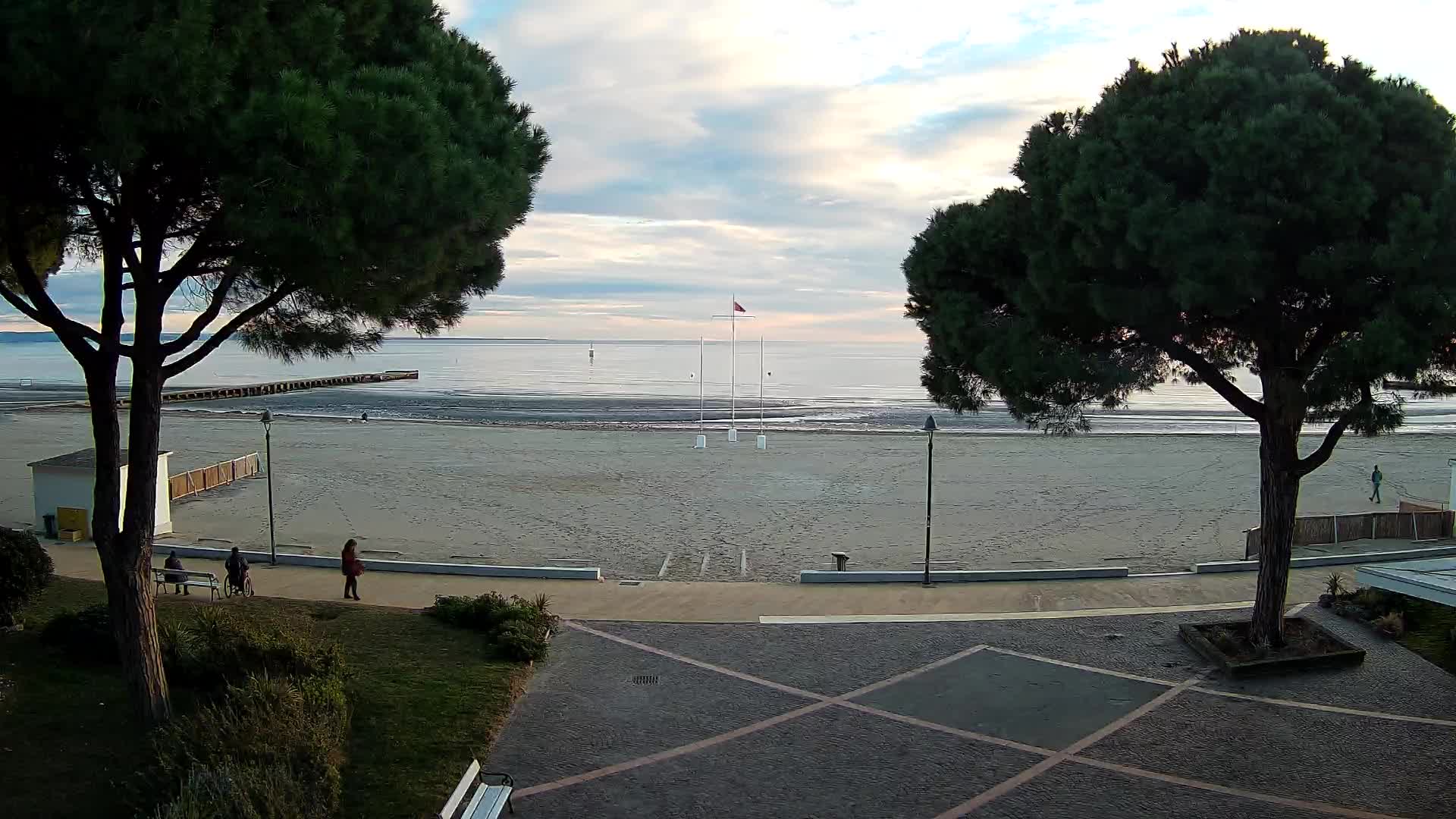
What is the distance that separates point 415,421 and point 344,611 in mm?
42101

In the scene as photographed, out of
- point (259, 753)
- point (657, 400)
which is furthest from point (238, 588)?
point (657, 400)

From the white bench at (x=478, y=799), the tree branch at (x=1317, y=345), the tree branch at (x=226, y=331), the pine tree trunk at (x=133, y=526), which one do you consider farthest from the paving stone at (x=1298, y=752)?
the pine tree trunk at (x=133, y=526)

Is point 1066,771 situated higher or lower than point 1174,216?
lower

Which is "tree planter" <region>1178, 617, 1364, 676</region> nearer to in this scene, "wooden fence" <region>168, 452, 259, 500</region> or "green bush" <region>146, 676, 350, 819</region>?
"green bush" <region>146, 676, 350, 819</region>

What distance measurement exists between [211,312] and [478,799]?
5478mm

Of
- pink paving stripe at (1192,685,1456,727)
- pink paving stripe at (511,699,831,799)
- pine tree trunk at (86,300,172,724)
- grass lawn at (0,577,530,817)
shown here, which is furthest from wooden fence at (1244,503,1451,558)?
pine tree trunk at (86,300,172,724)

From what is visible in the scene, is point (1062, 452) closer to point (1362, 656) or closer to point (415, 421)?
point (1362, 656)

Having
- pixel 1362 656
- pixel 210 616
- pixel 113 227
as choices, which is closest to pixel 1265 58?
pixel 1362 656

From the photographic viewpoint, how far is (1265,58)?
426 inches

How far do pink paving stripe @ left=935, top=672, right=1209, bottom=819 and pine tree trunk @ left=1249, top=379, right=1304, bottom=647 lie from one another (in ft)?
4.90

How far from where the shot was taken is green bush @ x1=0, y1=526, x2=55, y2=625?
11188 millimetres

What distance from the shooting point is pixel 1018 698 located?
37.4 ft

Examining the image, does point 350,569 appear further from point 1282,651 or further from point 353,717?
point 1282,651

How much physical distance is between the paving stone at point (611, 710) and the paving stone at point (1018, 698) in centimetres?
153
